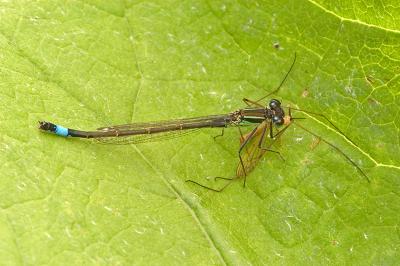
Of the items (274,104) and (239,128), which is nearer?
(274,104)

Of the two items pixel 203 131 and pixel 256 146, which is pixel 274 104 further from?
pixel 203 131

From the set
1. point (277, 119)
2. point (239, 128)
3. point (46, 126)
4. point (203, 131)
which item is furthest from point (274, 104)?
point (46, 126)

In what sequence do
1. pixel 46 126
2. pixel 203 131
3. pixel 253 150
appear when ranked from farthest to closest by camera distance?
pixel 253 150, pixel 203 131, pixel 46 126

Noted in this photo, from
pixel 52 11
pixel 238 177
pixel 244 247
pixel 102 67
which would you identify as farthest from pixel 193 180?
pixel 52 11

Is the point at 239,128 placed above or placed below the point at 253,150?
above

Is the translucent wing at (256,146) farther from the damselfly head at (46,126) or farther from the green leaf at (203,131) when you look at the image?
the damselfly head at (46,126)

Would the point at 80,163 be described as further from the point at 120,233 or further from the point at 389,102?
the point at 389,102

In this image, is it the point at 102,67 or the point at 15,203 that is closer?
the point at 15,203

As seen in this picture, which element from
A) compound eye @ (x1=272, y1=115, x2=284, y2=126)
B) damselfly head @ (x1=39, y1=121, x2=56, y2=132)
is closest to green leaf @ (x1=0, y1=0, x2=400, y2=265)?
damselfly head @ (x1=39, y1=121, x2=56, y2=132)
